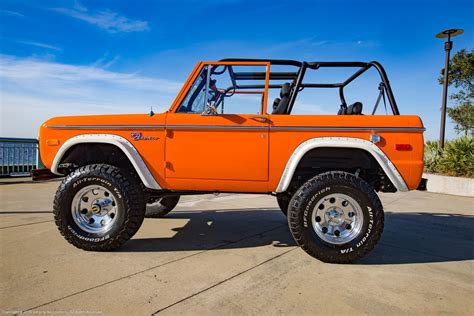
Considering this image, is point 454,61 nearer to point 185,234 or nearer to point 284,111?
point 284,111

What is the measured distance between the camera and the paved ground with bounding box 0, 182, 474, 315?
6.68 feet

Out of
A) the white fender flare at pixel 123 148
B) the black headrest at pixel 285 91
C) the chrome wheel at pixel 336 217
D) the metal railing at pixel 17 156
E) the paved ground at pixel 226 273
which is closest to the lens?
the paved ground at pixel 226 273

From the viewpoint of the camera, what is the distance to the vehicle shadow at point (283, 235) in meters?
3.12

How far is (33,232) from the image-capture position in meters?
3.54

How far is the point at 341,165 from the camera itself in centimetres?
320

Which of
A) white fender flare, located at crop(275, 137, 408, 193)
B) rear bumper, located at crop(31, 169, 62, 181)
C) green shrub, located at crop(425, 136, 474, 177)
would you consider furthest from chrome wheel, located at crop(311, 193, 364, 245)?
green shrub, located at crop(425, 136, 474, 177)

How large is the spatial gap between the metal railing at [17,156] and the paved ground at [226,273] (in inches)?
218

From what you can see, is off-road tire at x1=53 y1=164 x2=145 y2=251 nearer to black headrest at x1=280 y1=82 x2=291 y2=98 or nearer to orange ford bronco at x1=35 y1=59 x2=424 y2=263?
orange ford bronco at x1=35 y1=59 x2=424 y2=263

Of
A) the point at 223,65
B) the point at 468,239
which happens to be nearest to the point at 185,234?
the point at 223,65

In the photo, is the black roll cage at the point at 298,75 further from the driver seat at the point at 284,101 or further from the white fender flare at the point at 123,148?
the white fender flare at the point at 123,148

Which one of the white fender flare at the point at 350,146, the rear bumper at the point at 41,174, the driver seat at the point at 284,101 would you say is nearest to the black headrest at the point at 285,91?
the driver seat at the point at 284,101

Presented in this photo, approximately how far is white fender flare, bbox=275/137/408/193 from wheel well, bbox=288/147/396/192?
5.6 inches

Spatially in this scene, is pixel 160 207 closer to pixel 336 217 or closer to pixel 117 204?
pixel 117 204

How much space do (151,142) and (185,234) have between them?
1309mm
